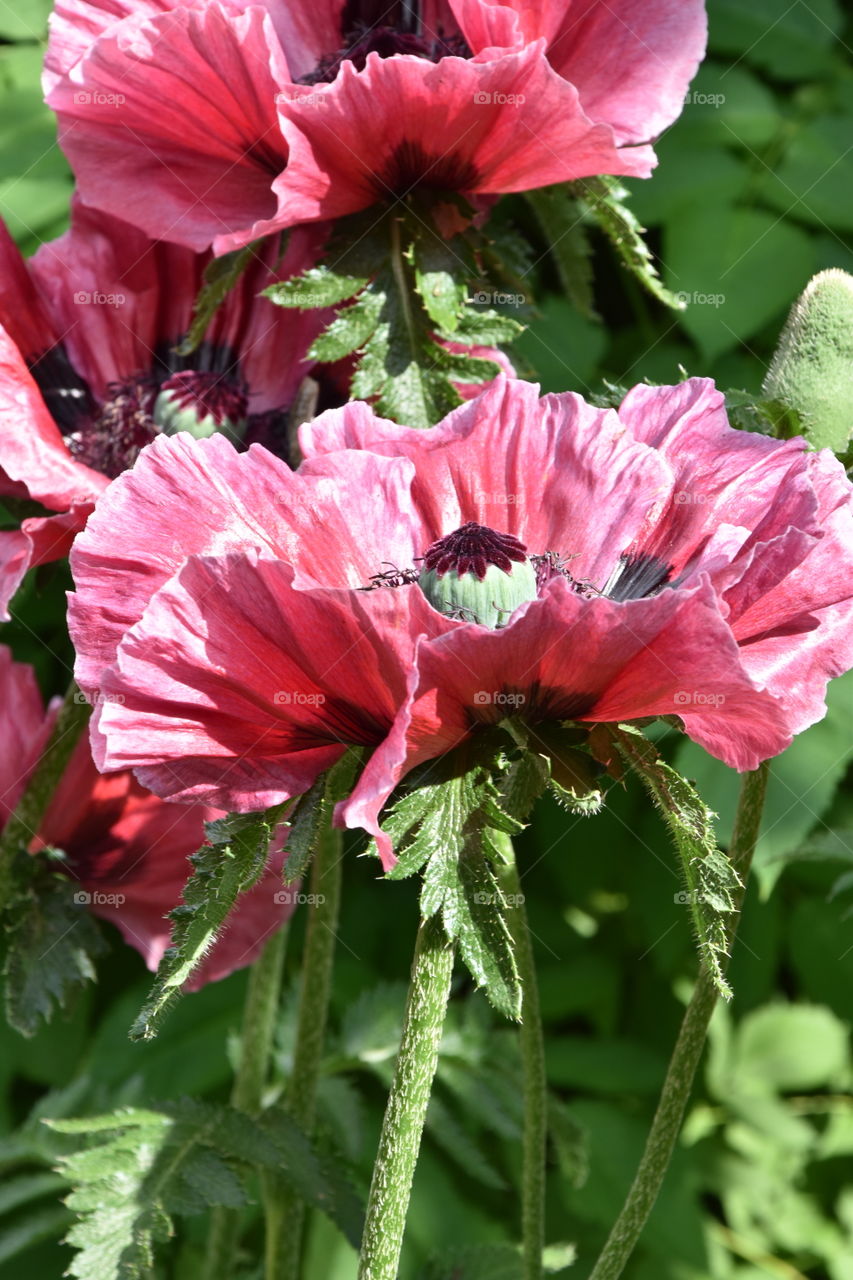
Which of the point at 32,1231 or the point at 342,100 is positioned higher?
the point at 342,100

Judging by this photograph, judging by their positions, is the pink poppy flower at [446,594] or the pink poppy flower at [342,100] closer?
the pink poppy flower at [446,594]

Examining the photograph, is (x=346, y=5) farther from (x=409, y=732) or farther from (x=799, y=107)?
(x=799, y=107)

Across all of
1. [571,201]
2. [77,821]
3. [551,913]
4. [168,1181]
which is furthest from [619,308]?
[168,1181]

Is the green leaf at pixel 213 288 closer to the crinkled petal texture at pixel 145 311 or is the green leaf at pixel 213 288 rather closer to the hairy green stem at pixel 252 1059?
the crinkled petal texture at pixel 145 311

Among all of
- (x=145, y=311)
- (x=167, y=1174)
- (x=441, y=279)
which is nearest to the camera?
(x=441, y=279)

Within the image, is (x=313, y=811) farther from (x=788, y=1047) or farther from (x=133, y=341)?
(x=788, y=1047)

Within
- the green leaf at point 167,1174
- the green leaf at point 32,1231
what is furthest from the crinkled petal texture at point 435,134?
the green leaf at point 32,1231

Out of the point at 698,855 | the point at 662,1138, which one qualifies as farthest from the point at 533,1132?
the point at 698,855
